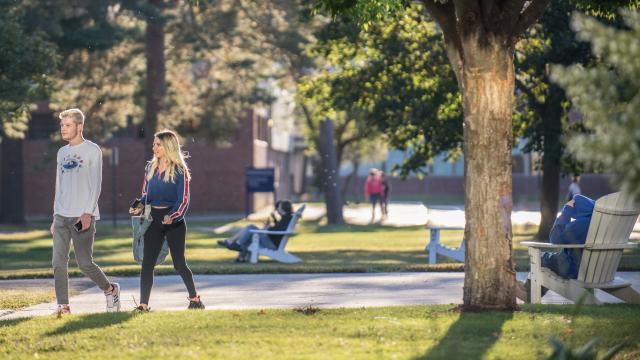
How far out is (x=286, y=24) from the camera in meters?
42.0

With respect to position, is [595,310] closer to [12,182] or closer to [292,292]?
[292,292]

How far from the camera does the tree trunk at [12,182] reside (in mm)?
44594

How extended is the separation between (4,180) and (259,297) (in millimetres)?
32551

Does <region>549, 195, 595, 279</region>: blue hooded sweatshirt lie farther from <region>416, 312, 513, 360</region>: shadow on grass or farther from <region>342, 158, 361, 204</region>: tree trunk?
<region>342, 158, 361, 204</region>: tree trunk

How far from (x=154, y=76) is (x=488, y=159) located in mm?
28281

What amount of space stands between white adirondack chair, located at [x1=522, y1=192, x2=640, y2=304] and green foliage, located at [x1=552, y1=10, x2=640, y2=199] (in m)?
4.80

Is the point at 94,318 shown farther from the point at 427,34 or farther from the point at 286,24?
the point at 286,24

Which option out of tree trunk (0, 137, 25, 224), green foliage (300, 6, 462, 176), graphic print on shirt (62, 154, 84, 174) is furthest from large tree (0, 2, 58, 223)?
graphic print on shirt (62, 154, 84, 174)

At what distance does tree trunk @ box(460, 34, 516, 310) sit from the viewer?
10141mm

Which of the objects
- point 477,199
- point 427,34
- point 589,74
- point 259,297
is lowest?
point 259,297

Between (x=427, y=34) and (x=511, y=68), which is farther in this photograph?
(x=427, y=34)

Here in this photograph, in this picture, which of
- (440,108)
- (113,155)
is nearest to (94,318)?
(440,108)

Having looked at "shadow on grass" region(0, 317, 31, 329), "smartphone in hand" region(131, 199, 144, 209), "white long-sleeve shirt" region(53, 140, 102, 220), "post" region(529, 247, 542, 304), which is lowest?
"shadow on grass" region(0, 317, 31, 329)

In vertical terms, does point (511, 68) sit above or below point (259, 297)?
above
